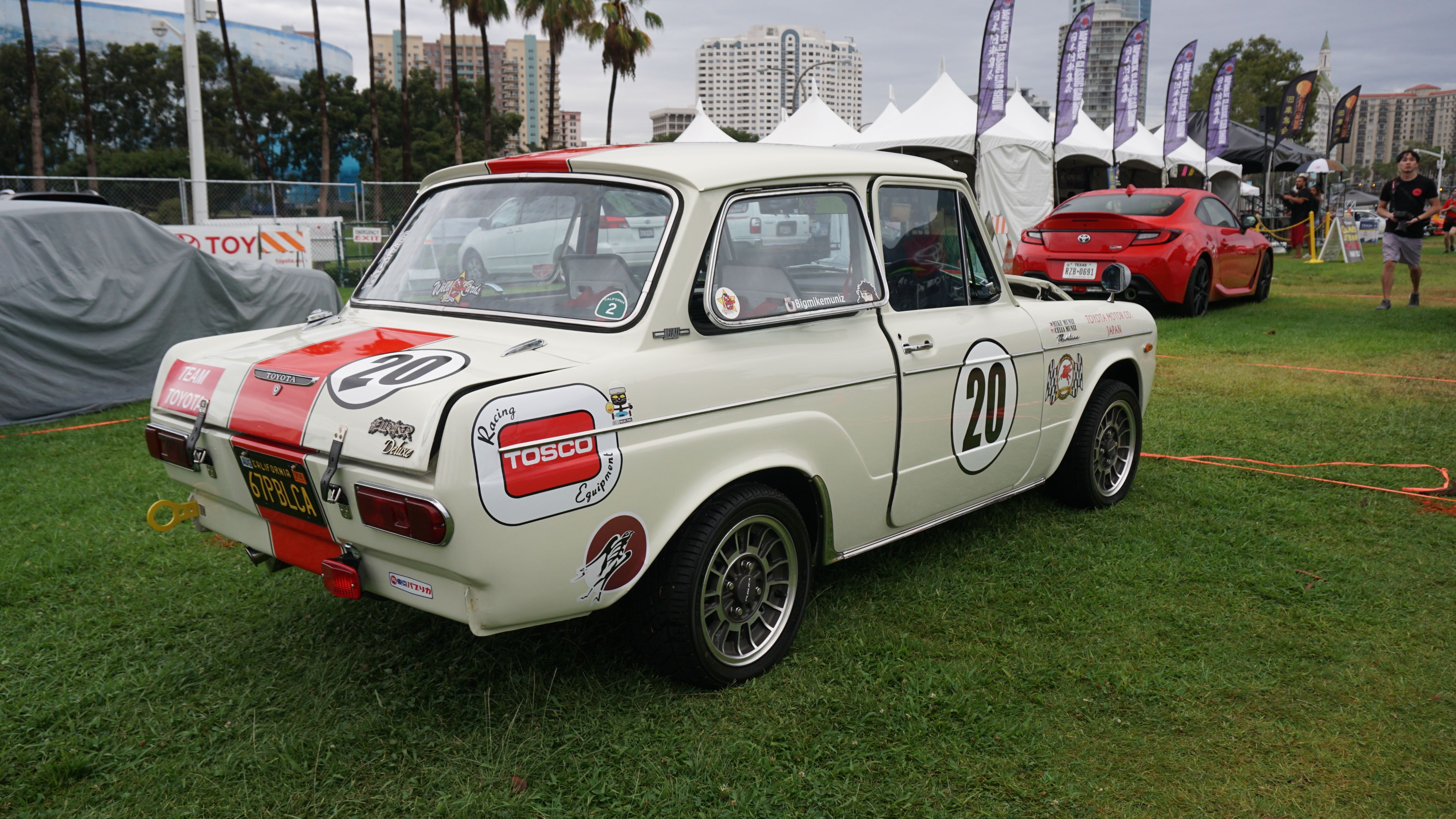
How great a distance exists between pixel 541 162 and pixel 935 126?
1790cm

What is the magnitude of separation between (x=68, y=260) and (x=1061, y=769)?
26.0 ft

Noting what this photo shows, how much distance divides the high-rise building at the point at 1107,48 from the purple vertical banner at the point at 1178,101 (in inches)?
1546

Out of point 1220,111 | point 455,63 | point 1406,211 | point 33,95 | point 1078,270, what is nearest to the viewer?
point 1078,270

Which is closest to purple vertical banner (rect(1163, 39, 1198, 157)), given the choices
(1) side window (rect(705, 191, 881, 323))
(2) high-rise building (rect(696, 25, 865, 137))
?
(1) side window (rect(705, 191, 881, 323))

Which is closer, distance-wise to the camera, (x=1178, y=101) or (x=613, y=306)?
(x=613, y=306)

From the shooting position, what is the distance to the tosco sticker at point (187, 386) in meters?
3.02

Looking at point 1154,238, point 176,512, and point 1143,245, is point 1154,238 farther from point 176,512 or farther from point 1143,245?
point 176,512

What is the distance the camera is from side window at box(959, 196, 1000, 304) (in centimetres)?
411

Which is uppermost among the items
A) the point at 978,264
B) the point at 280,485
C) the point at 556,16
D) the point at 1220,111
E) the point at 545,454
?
the point at 556,16

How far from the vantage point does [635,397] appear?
266 centimetres

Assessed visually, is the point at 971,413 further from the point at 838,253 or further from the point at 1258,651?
the point at 1258,651

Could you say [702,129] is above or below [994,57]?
below

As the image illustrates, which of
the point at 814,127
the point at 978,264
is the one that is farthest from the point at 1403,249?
the point at 814,127

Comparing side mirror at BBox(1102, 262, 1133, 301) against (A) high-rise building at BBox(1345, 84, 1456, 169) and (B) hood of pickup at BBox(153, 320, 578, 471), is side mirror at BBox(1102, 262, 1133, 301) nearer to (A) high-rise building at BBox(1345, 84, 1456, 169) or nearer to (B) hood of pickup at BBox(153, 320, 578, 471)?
(B) hood of pickup at BBox(153, 320, 578, 471)
